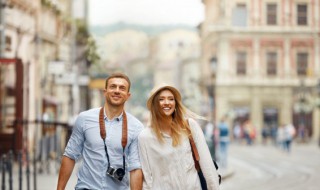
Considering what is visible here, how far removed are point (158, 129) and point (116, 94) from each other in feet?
1.37

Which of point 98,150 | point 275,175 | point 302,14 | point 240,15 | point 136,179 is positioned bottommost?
point 275,175

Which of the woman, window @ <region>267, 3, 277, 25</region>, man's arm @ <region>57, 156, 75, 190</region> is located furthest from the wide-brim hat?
window @ <region>267, 3, 277, 25</region>

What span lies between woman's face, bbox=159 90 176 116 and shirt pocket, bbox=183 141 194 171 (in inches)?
11.0

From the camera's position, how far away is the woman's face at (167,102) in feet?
21.4

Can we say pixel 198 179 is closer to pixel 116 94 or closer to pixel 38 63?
pixel 116 94

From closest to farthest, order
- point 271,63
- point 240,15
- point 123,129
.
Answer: point 123,129 < point 240,15 < point 271,63

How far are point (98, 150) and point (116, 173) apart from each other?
0.71 feet

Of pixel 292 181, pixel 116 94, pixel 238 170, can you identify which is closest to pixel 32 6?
pixel 238 170

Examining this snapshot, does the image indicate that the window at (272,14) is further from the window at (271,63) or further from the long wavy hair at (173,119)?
the long wavy hair at (173,119)

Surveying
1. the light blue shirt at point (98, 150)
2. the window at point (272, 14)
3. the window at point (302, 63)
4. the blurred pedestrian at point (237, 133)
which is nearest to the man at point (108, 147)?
the light blue shirt at point (98, 150)

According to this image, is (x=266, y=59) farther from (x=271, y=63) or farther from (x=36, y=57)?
(x=36, y=57)

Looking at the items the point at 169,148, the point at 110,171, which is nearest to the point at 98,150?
the point at 110,171

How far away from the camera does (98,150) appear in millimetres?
6367

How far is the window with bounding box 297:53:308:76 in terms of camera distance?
62.4 m
